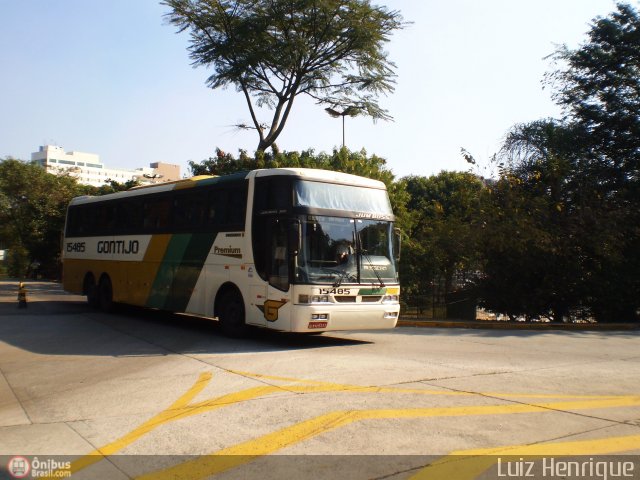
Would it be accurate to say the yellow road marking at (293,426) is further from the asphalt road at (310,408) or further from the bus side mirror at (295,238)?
the bus side mirror at (295,238)

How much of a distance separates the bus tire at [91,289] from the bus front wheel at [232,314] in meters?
7.68

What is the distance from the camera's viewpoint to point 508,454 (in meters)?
5.17

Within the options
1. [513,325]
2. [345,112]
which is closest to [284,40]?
[345,112]

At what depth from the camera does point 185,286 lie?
14.5 meters

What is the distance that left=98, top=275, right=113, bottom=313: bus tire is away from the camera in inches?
723

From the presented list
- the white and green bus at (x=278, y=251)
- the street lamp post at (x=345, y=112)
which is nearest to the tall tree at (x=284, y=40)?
the street lamp post at (x=345, y=112)

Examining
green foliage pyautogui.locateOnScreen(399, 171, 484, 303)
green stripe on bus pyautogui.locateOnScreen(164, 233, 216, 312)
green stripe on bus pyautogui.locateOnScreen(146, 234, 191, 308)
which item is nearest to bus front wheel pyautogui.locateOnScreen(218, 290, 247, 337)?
Result: green stripe on bus pyautogui.locateOnScreen(164, 233, 216, 312)

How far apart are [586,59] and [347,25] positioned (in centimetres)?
997

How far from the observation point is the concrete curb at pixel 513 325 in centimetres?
1730

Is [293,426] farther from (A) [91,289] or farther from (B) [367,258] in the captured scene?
(A) [91,289]

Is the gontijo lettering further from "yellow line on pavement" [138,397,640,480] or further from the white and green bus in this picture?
"yellow line on pavement" [138,397,640,480]

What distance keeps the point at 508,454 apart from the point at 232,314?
8.56 metres

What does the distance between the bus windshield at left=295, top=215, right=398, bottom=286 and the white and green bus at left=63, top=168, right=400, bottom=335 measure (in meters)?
0.02

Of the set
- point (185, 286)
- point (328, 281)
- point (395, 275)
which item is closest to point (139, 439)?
point (328, 281)
